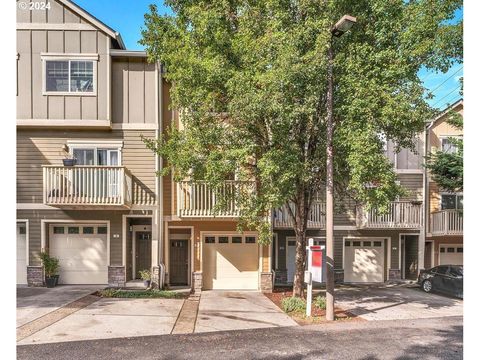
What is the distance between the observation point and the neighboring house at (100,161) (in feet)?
39.7

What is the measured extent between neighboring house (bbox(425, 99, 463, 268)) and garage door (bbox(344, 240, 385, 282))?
239 centimetres

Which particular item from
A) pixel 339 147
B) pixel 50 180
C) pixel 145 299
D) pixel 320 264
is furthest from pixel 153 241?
pixel 339 147

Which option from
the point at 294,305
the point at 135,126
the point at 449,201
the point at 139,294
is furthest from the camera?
A: the point at 449,201

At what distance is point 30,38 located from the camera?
1212 cm

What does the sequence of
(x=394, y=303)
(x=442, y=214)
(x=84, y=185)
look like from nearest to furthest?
(x=394, y=303)
(x=84, y=185)
(x=442, y=214)

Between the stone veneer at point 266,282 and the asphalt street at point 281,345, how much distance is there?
4363 millimetres

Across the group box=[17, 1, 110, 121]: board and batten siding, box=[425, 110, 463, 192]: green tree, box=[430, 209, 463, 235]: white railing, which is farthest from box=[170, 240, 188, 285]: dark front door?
box=[430, 209, 463, 235]: white railing

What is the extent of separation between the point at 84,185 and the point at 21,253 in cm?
374

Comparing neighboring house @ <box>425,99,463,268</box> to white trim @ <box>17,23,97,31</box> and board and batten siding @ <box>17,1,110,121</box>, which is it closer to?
board and batten siding @ <box>17,1,110,121</box>

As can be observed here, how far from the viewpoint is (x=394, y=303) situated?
35.7 ft

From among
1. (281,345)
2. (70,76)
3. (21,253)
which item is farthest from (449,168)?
(21,253)

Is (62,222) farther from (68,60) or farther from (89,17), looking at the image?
(89,17)

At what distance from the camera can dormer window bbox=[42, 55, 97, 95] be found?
12.2 meters

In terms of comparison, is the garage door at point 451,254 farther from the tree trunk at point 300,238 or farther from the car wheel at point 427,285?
the tree trunk at point 300,238
